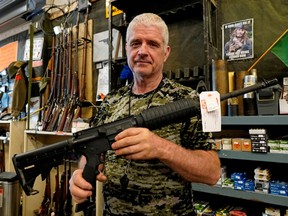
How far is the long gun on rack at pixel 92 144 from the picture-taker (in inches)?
28.4

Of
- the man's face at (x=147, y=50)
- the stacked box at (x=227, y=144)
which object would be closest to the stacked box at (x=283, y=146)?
the stacked box at (x=227, y=144)

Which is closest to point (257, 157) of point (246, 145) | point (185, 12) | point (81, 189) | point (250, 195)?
point (246, 145)

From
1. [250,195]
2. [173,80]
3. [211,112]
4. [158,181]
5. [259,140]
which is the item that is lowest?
[250,195]

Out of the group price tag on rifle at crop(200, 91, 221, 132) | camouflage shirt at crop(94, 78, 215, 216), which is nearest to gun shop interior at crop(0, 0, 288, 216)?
price tag on rifle at crop(200, 91, 221, 132)

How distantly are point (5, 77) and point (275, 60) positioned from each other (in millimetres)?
3276

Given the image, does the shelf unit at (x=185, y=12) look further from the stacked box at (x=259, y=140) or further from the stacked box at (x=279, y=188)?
the stacked box at (x=279, y=188)

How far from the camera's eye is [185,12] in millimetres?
1676

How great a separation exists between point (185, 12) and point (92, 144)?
4.46 ft

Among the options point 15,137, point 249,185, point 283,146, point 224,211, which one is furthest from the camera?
point 15,137

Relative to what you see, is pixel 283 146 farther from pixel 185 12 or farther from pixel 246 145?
pixel 185 12

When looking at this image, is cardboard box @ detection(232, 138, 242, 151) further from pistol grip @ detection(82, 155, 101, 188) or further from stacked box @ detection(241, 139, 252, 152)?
pistol grip @ detection(82, 155, 101, 188)

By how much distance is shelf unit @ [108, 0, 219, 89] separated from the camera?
4.53 ft

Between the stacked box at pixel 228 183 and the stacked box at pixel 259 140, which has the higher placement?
the stacked box at pixel 259 140

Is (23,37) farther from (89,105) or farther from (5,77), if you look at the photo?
(89,105)
